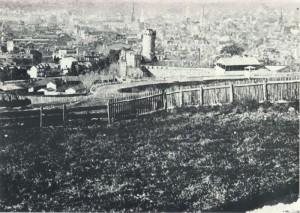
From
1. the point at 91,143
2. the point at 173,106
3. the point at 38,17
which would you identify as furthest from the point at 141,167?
the point at 38,17

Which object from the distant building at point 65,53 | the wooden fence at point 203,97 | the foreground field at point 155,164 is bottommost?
the foreground field at point 155,164

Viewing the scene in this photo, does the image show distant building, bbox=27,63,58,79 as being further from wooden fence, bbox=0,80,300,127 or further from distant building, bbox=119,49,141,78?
wooden fence, bbox=0,80,300,127

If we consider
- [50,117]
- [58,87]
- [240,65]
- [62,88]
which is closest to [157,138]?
[50,117]

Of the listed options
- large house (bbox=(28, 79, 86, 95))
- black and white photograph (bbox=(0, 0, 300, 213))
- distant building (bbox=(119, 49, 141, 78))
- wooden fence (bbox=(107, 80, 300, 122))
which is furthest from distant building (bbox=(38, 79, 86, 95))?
wooden fence (bbox=(107, 80, 300, 122))

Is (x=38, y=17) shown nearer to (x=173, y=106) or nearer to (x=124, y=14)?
(x=124, y=14)

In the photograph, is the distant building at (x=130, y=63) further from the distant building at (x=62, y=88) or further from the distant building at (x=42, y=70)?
the distant building at (x=42, y=70)

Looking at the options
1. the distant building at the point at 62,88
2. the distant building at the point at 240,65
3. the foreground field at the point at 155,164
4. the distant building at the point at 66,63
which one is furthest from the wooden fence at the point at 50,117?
the distant building at the point at 240,65

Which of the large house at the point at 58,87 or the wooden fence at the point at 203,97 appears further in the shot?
the large house at the point at 58,87
